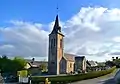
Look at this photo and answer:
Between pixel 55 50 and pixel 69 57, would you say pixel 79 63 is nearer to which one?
pixel 69 57

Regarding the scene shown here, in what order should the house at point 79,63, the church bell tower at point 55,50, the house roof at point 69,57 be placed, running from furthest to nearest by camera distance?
1. the house at point 79,63
2. the house roof at point 69,57
3. the church bell tower at point 55,50

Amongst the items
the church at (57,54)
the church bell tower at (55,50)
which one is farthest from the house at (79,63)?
the church bell tower at (55,50)

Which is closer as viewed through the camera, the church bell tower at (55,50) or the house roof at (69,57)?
the church bell tower at (55,50)

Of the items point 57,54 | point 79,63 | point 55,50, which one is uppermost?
point 55,50

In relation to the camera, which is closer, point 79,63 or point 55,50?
point 55,50

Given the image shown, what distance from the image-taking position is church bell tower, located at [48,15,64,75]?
91438 millimetres

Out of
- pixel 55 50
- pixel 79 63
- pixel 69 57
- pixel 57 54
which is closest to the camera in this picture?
pixel 57 54

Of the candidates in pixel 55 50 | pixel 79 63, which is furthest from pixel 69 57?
pixel 55 50

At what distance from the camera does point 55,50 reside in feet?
302

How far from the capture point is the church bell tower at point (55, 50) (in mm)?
91438

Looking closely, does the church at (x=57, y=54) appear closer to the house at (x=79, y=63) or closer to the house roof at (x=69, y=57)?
the house roof at (x=69, y=57)

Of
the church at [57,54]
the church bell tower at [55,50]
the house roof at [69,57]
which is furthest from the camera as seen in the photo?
the house roof at [69,57]

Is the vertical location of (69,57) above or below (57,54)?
below

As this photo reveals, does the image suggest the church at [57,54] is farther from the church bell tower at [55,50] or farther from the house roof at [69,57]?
the house roof at [69,57]
